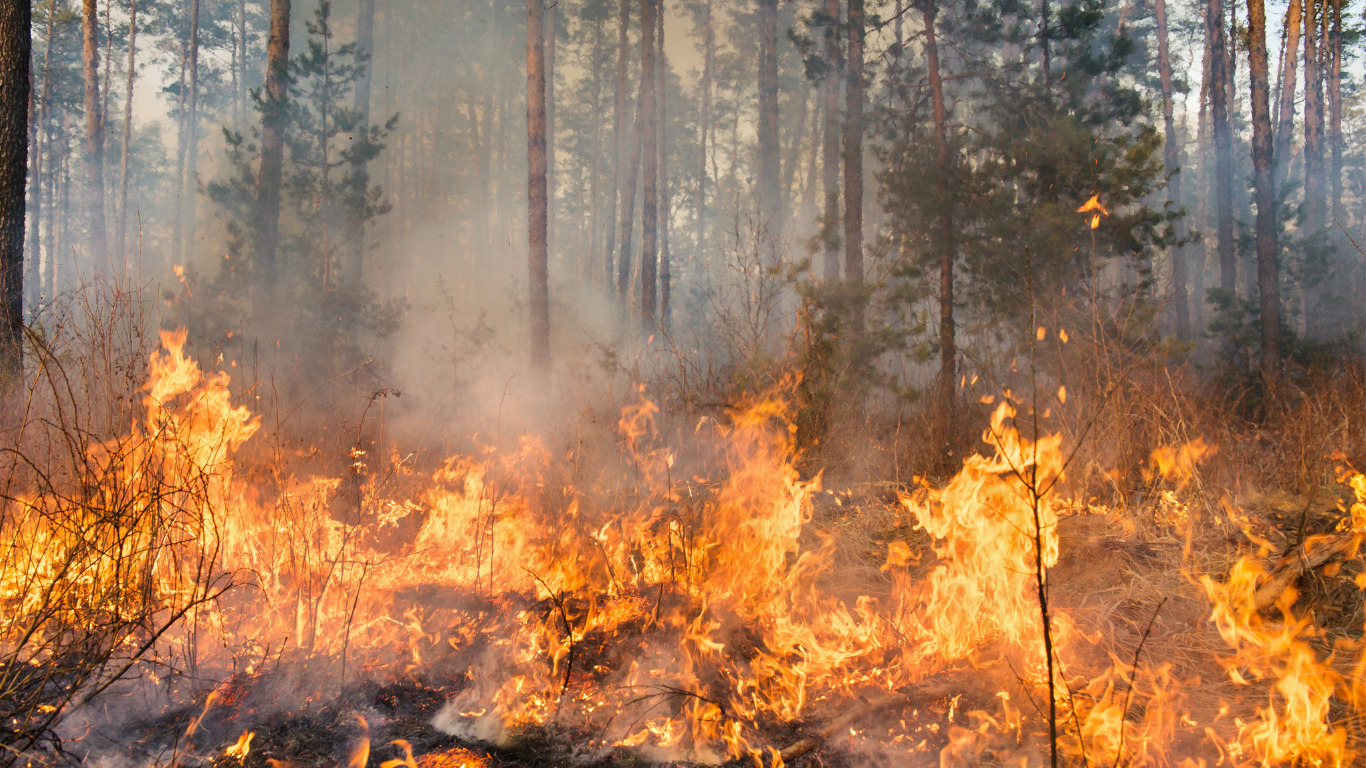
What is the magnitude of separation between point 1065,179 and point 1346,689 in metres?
7.04

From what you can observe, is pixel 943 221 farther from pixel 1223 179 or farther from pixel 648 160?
pixel 1223 179

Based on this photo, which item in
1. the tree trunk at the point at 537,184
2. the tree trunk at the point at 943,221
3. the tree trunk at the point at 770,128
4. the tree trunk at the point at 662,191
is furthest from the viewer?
the tree trunk at the point at 662,191

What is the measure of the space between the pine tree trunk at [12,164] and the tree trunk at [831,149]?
337 inches

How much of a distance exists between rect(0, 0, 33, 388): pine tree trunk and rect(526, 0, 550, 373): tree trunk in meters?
5.69

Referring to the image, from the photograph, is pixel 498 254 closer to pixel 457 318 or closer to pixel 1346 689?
pixel 457 318

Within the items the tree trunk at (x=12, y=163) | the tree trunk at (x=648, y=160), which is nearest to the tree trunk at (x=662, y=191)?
the tree trunk at (x=648, y=160)

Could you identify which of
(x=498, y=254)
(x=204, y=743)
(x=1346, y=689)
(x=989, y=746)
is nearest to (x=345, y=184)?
(x=204, y=743)

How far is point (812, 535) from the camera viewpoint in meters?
4.97

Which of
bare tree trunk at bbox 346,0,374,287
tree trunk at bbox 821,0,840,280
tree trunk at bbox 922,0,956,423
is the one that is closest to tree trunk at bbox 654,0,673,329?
tree trunk at bbox 821,0,840,280

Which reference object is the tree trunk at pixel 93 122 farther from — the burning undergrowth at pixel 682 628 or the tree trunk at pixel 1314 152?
the tree trunk at pixel 1314 152

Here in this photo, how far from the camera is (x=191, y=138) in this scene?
26.2m

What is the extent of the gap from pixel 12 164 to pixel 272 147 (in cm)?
562

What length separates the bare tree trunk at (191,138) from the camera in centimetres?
2459

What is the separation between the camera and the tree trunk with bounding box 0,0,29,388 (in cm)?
560
